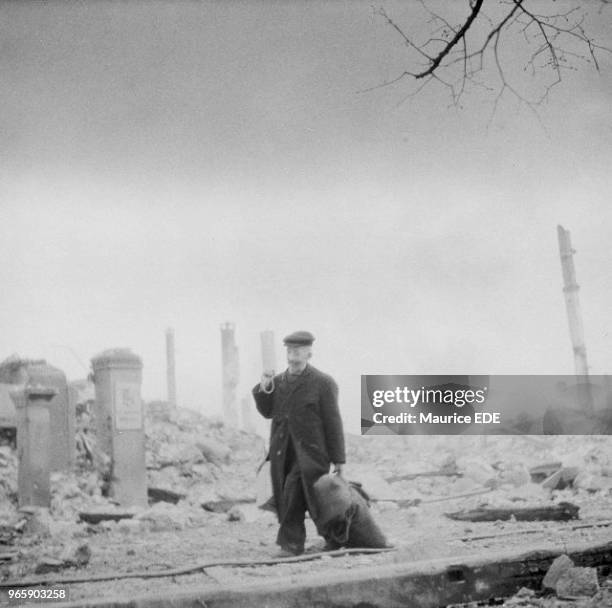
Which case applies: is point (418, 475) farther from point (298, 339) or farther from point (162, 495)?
point (298, 339)

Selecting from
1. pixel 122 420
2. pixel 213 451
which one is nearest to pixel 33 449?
pixel 122 420

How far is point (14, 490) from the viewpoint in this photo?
7.69 meters

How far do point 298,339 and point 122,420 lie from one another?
3801mm

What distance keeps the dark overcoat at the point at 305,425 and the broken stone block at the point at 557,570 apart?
174 cm

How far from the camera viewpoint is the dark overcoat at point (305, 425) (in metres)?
4.95

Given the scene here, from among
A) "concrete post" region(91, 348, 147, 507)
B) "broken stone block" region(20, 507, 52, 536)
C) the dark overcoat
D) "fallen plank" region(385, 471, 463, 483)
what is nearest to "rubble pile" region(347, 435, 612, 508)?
"fallen plank" region(385, 471, 463, 483)

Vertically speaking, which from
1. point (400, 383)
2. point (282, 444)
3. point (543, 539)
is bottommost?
point (543, 539)

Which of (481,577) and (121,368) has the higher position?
(121,368)

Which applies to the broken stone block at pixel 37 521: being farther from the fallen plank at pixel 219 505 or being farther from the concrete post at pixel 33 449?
the fallen plank at pixel 219 505

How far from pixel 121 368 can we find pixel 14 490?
5.39 ft

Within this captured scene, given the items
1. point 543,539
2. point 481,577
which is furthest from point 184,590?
point 543,539

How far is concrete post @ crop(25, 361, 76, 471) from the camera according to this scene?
8.37 m

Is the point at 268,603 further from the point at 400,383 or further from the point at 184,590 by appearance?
the point at 400,383

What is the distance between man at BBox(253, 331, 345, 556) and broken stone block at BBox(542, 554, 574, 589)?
5.68 ft
